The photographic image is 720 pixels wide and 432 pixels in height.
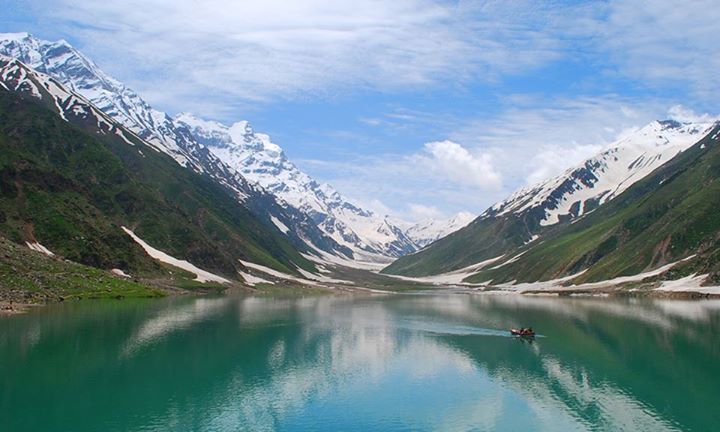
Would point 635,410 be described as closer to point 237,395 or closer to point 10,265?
point 237,395

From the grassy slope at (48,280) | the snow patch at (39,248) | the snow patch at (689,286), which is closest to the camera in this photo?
the grassy slope at (48,280)

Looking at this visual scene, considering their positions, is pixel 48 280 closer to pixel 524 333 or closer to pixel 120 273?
pixel 120 273

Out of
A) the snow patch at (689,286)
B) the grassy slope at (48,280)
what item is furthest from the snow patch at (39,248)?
the snow patch at (689,286)

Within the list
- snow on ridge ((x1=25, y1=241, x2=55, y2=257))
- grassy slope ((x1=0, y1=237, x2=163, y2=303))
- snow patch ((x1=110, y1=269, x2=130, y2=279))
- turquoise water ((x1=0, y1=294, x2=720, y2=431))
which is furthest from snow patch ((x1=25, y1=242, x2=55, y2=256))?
turquoise water ((x1=0, y1=294, x2=720, y2=431))

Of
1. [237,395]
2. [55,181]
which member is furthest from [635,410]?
[55,181]

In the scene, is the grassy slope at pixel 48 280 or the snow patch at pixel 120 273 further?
the snow patch at pixel 120 273

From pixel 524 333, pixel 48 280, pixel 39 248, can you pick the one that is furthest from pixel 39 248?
pixel 524 333

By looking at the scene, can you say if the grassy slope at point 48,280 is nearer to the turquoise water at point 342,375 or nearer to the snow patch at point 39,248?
the snow patch at point 39,248

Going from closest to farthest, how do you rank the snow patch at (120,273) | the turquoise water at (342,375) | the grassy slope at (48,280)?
the turquoise water at (342,375) < the grassy slope at (48,280) < the snow patch at (120,273)

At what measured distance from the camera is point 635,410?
50.2m

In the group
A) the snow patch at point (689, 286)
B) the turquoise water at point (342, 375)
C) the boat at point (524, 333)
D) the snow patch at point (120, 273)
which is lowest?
the turquoise water at point (342, 375)

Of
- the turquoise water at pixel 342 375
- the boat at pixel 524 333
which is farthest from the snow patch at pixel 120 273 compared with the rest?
the boat at pixel 524 333

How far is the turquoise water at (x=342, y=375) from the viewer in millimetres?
46688

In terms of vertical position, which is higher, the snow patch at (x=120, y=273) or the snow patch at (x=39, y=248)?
the snow patch at (x=39, y=248)
